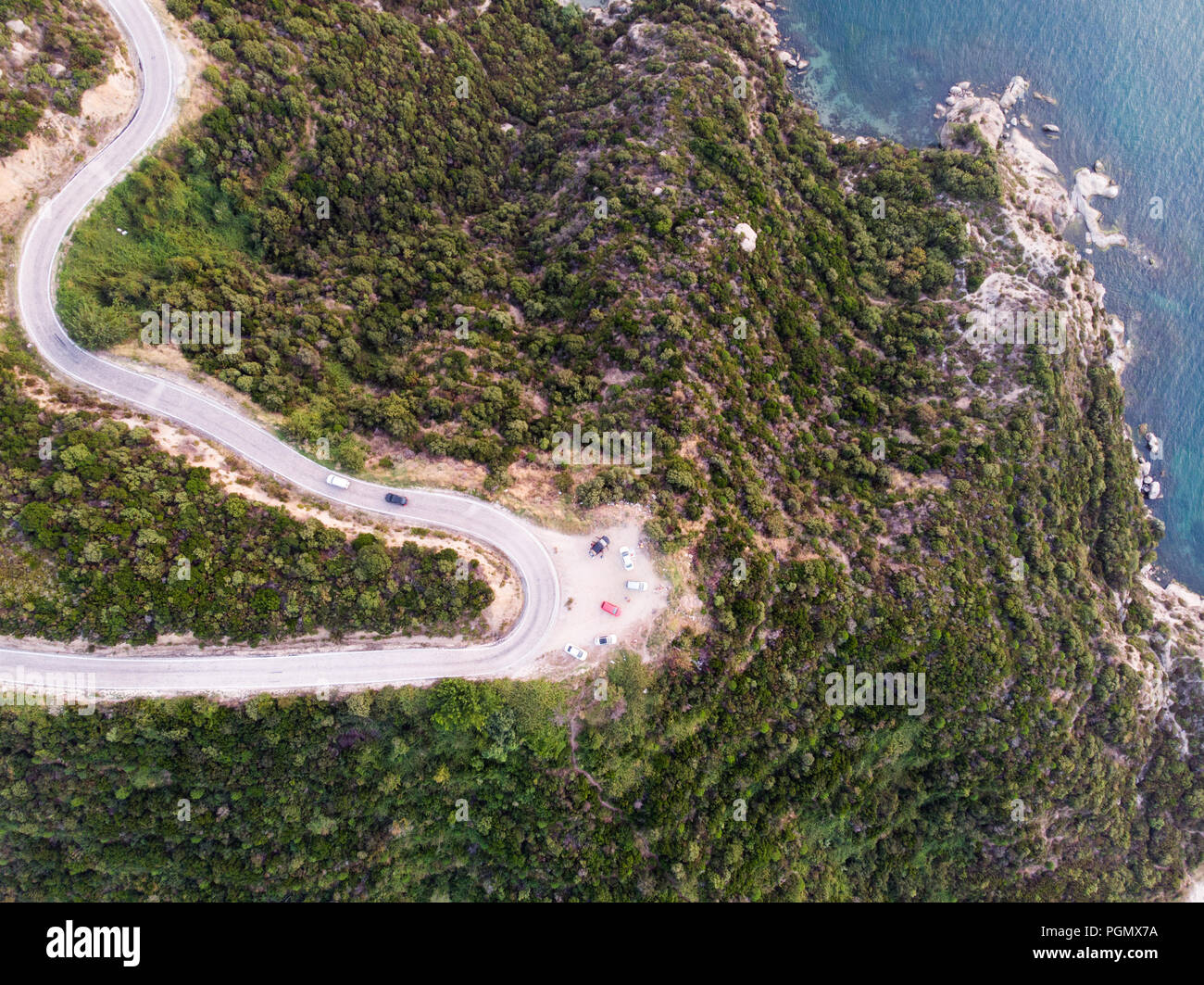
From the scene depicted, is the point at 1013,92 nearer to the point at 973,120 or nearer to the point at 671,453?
the point at 973,120

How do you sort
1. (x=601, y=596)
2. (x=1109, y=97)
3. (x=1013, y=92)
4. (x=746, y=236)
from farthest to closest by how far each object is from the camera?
(x=1109, y=97)
(x=1013, y=92)
(x=746, y=236)
(x=601, y=596)

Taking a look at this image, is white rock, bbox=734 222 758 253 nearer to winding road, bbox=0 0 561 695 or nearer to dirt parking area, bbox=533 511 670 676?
dirt parking area, bbox=533 511 670 676

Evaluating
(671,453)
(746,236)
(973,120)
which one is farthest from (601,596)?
(973,120)

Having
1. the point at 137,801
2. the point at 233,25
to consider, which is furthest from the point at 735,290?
the point at 137,801

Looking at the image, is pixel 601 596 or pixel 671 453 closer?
pixel 601 596

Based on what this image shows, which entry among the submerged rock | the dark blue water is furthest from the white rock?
the submerged rock

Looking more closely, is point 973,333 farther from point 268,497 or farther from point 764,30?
point 268,497
